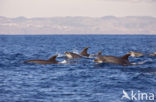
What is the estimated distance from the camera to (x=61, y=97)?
17062 millimetres

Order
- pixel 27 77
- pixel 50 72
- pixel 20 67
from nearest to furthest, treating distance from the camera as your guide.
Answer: pixel 27 77 → pixel 50 72 → pixel 20 67

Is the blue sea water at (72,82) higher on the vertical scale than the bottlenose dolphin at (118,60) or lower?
lower

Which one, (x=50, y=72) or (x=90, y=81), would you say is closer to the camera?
(x=90, y=81)

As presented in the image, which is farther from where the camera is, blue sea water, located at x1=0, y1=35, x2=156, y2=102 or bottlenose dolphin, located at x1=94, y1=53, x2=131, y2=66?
bottlenose dolphin, located at x1=94, y1=53, x2=131, y2=66

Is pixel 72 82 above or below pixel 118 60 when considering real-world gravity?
below

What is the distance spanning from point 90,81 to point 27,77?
4.66m

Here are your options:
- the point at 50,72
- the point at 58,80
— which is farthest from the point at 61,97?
the point at 50,72

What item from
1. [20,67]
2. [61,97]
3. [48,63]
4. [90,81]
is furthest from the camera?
[48,63]

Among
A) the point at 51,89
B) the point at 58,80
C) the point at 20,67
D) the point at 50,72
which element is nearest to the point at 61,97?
the point at 51,89

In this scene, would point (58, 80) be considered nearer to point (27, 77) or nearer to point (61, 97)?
point (27, 77)

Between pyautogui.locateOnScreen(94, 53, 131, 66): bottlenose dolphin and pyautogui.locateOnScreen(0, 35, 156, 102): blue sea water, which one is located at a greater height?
pyautogui.locateOnScreen(94, 53, 131, 66): bottlenose dolphin

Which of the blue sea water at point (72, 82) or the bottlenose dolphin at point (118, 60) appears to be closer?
the blue sea water at point (72, 82)

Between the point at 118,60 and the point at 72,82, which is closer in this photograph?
the point at 72,82

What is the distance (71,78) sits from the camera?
22406 mm
